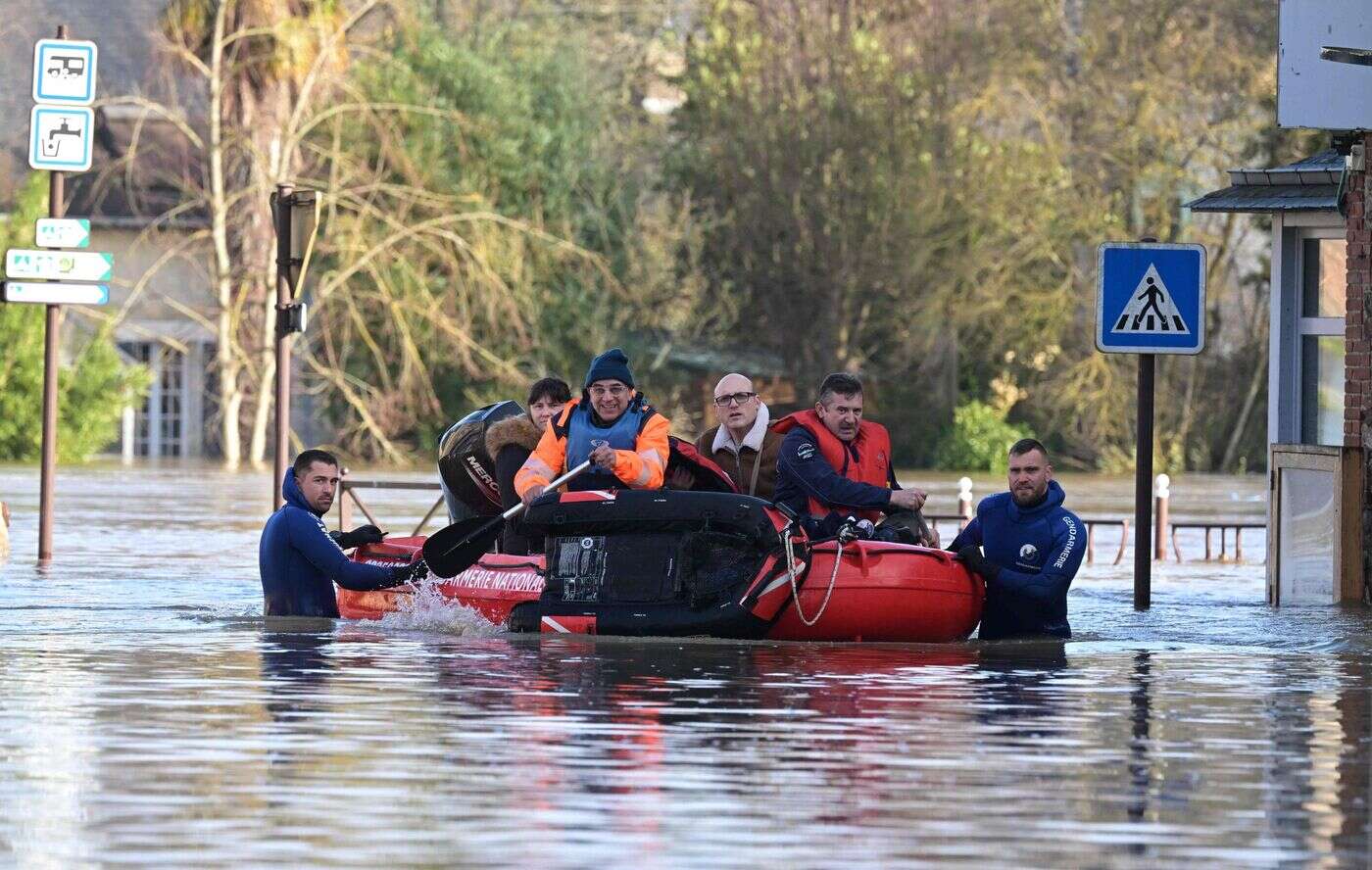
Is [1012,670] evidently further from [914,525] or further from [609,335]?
[609,335]

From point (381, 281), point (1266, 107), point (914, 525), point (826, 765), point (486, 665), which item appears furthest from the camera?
point (1266, 107)

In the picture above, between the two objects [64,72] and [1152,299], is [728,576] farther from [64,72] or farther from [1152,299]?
[64,72]

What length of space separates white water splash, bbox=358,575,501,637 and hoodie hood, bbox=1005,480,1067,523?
9.15 ft

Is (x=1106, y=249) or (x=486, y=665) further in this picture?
(x=1106, y=249)

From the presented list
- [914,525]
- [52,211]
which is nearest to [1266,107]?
[52,211]

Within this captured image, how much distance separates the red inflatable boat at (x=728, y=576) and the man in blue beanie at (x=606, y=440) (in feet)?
0.85

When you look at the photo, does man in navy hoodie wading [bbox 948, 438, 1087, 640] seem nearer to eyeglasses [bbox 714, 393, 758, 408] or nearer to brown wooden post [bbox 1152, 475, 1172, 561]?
eyeglasses [bbox 714, 393, 758, 408]

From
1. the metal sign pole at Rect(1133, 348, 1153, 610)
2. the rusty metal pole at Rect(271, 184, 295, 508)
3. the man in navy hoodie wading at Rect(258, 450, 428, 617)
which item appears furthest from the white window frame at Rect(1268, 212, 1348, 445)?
the rusty metal pole at Rect(271, 184, 295, 508)

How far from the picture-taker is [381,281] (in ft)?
148

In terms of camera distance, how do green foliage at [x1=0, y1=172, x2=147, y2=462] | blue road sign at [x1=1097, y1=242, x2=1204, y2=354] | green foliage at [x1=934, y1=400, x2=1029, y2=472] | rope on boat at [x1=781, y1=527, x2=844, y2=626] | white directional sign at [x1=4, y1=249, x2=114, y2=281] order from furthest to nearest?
1. green foliage at [x1=934, y1=400, x2=1029, y2=472]
2. green foliage at [x1=0, y1=172, x2=147, y2=462]
3. white directional sign at [x1=4, y1=249, x2=114, y2=281]
4. blue road sign at [x1=1097, y1=242, x2=1204, y2=354]
5. rope on boat at [x1=781, y1=527, x2=844, y2=626]

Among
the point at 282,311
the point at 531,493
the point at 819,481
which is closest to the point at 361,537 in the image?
the point at 531,493

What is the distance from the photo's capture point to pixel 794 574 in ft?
Result: 49.6

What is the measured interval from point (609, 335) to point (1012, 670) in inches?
1431

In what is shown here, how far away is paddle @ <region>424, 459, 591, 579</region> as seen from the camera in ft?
52.8
